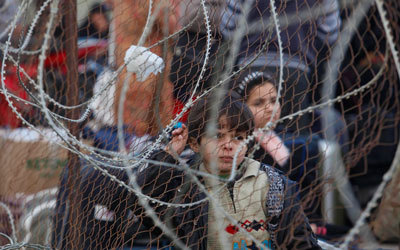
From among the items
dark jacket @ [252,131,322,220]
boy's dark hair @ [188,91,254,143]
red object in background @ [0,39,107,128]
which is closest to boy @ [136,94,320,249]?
boy's dark hair @ [188,91,254,143]

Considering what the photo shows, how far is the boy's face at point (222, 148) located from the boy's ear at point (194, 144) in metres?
0.06

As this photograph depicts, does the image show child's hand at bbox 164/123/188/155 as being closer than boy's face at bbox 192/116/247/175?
No

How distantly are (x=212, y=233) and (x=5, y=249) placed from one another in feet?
2.45

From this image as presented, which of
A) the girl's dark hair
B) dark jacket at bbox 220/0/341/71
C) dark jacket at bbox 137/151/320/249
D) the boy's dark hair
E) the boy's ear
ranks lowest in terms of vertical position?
dark jacket at bbox 137/151/320/249

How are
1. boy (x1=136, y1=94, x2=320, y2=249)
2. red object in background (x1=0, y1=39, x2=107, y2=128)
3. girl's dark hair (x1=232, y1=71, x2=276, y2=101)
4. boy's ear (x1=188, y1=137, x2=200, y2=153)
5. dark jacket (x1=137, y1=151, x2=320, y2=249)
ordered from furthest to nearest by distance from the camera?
red object in background (x1=0, y1=39, x2=107, y2=128) → girl's dark hair (x1=232, y1=71, x2=276, y2=101) → boy's ear (x1=188, y1=137, x2=200, y2=153) → boy (x1=136, y1=94, x2=320, y2=249) → dark jacket (x1=137, y1=151, x2=320, y2=249)

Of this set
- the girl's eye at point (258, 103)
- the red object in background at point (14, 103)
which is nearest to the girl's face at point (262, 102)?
the girl's eye at point (258, 103)

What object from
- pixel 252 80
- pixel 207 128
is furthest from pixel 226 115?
pixel 252 80

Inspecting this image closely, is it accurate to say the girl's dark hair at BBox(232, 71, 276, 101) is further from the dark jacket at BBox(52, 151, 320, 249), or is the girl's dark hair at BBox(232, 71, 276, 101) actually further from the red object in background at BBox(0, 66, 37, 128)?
the red object in background at BBox(0, 66, 37, 128)

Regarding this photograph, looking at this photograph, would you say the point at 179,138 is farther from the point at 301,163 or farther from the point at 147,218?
the point at 301,163

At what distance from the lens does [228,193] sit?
6.62 feet

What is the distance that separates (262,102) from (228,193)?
1.21 ft

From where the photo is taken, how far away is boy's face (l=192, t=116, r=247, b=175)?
1.96 m

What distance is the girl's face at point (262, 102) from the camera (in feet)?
6.97

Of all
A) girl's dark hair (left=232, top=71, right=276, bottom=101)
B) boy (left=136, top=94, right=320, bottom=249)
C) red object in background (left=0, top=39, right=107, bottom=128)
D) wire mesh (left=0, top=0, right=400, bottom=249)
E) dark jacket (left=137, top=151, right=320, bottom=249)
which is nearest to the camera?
wire mesh (left=0, top=0, right=400, bottom=249)
